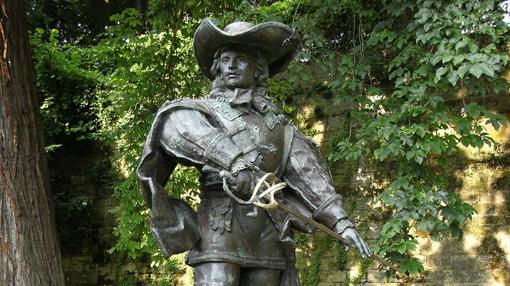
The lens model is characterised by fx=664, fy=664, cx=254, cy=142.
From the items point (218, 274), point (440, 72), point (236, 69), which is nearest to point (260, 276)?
point (218, 274)

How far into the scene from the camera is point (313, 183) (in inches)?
115

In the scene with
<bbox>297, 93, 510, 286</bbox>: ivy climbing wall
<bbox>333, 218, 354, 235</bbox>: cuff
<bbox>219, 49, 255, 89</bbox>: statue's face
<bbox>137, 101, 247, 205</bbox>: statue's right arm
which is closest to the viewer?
<bbox>137, 101, 247, 205</bbox>: statue's right arm

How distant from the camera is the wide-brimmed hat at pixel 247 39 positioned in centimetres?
286

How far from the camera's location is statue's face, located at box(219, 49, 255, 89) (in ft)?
9.57

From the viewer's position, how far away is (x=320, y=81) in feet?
27.2

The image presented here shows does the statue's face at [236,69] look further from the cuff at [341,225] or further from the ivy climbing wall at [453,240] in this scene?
the ivy climbing wall at [453,240]

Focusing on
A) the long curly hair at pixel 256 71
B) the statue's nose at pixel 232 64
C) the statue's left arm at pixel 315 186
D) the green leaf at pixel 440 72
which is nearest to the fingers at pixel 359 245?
the statue's left arm at pixel 315 186

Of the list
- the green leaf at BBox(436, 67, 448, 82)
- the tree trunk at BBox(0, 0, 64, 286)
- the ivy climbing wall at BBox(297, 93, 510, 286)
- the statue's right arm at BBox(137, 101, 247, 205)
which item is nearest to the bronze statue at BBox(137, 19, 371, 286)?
the statue's right arm at BBox(137, 101, 247, 205)

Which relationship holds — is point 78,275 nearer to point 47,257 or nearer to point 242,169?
point 47,257

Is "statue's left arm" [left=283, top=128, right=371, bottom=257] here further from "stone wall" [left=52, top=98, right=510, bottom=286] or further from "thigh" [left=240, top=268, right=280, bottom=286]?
"stone wall" [left=52, top=98, right=510, bottom=286]

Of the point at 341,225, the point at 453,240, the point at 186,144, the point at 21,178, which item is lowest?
the point at 341,225

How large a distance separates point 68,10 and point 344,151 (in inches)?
296

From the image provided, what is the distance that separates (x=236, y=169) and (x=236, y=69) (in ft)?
1.76

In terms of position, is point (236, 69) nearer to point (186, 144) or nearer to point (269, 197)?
point (186, 144)
